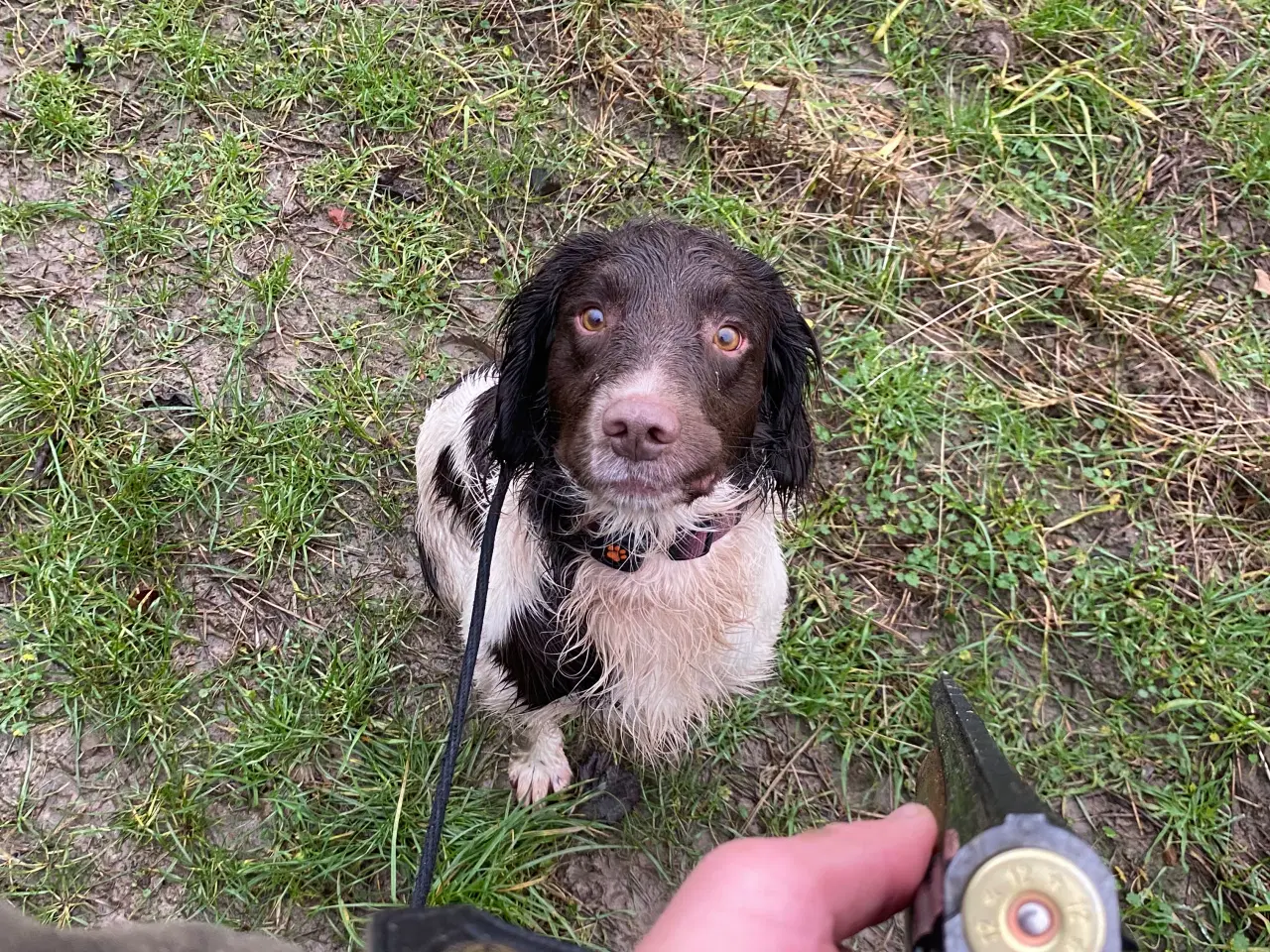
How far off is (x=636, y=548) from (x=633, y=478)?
0.43 m

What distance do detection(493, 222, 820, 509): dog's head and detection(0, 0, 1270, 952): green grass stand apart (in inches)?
40.1

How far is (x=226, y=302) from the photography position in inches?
133

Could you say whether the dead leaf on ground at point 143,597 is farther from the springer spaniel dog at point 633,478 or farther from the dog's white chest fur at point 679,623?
the dog's white chest fur at point 679,623

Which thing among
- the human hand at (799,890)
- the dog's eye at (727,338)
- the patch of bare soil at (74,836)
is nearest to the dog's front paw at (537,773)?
the patch of bare soil at (74,836)

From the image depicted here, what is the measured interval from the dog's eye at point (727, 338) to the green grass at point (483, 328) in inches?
49.1

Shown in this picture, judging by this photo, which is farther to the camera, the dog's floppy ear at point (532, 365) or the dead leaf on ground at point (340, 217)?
the dead leaf on ground at point (340, 217)

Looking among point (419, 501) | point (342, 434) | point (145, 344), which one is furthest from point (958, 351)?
point (145, 344)

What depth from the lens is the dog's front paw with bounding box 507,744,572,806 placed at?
276cm

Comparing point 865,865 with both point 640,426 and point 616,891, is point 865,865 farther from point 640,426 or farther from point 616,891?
point 616,891

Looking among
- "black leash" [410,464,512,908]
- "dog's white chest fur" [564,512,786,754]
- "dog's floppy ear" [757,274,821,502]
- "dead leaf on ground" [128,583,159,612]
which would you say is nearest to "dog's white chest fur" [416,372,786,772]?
"dog's white chest fur" [564,512,786,754]

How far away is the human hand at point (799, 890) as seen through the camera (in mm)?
1146

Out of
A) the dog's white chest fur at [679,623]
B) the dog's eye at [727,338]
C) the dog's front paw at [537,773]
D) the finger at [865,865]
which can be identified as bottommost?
the dog's front paw at [537,773]

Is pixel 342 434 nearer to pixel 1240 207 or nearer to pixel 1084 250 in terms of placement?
pixel 1084 250

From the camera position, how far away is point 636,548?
2.20 metres
